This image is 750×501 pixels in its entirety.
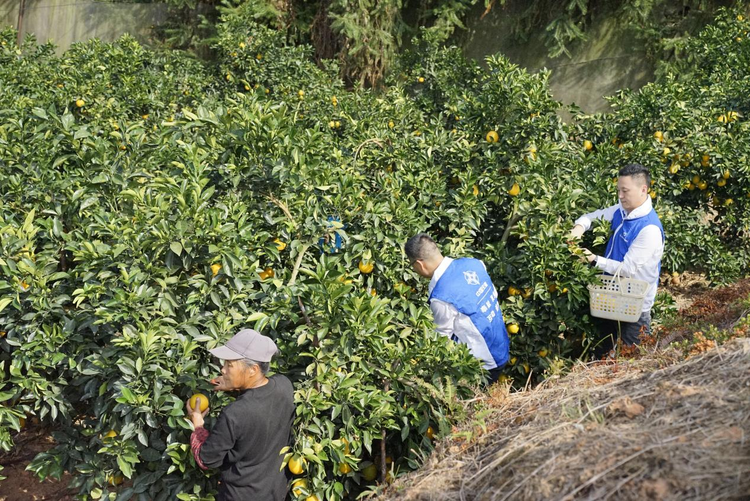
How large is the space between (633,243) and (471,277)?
1131mm

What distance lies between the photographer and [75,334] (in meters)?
3.37

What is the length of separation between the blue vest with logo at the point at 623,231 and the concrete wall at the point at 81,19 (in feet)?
33.1

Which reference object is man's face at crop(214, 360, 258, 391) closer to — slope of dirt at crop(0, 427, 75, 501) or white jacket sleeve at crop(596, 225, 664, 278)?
slope of dirt at crop(0, 427, 75, 501)

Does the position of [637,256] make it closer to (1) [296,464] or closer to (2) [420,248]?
(2) [420,248]

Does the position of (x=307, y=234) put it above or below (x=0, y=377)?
above

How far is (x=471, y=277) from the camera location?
3.79 m

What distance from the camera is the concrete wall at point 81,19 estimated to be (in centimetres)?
1230

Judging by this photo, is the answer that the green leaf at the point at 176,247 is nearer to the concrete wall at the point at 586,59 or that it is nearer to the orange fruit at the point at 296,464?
the orange fruit at the point at 296,464

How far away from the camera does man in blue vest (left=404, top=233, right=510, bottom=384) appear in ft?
12.2

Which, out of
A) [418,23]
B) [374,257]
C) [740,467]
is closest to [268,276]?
[374,257]

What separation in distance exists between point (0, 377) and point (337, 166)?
7.77ft

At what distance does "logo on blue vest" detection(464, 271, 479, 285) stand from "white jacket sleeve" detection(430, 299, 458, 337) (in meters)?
0.17

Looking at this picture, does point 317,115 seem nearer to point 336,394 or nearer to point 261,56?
point 261,56

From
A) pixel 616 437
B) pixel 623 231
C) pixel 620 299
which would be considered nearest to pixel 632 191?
pixel 623 231
